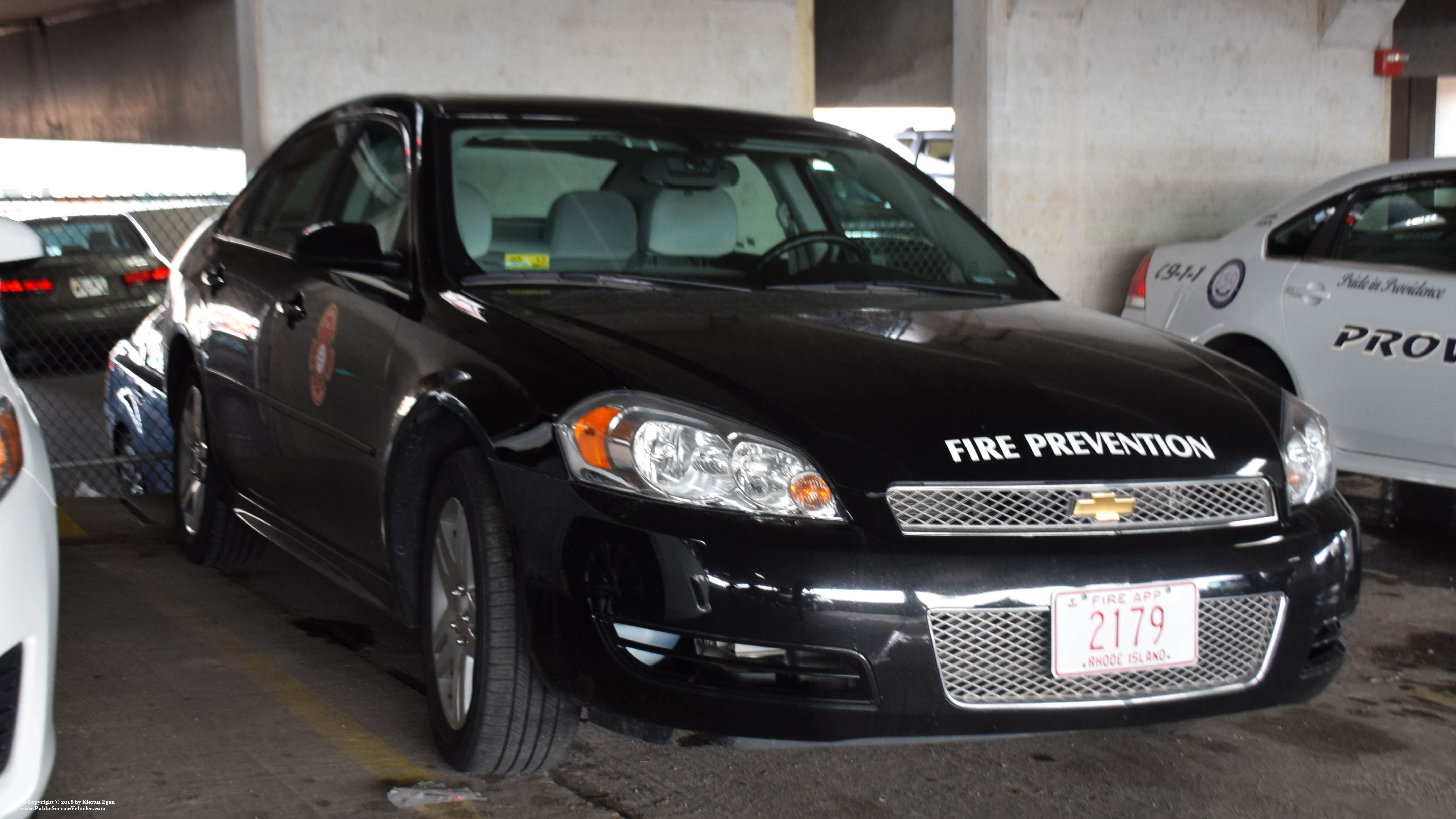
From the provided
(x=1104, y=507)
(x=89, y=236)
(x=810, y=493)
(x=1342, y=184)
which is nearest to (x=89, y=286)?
(x=89, y=236)

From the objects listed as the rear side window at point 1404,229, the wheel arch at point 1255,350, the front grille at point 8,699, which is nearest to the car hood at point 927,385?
the front grille at point 8,699

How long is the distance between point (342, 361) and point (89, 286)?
658cm

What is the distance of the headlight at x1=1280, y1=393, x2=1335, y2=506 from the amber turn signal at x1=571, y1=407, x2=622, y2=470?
1245 millimetres

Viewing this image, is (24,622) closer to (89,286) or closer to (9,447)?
(9,447)

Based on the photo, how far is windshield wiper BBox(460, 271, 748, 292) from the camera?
3102 mm

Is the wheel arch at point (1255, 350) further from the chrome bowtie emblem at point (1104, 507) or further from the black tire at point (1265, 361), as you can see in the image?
the chrome bowtie emblem at point (1104, 507)

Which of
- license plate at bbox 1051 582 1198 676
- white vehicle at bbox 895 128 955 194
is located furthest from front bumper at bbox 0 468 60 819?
white vehicle at bbox 895 128 955 194

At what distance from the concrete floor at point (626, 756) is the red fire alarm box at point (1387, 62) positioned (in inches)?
287

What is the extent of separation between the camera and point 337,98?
820 centimetres

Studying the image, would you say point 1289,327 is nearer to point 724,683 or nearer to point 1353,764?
point 1353,764

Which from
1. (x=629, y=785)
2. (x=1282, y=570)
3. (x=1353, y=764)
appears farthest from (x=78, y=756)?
(x=1353, y=764)

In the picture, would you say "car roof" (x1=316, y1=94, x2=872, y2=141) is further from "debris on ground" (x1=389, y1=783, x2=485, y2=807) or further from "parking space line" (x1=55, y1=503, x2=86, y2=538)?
"parking space line" (x1=55, y1=503, x2=86, y2=538)

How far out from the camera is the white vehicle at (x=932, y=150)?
49.1 ft

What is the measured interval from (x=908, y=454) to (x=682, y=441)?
0.38m
